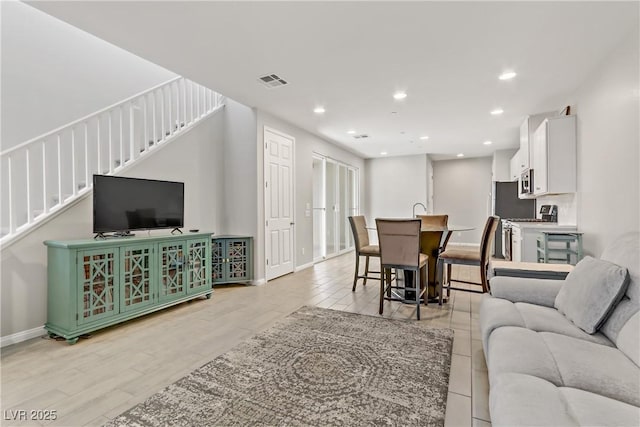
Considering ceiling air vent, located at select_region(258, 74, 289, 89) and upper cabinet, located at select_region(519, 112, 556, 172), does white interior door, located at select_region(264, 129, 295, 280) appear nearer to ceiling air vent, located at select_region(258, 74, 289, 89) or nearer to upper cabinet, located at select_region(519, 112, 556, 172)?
ceiling air vent, located at select_region(258, 74, 289, 89)

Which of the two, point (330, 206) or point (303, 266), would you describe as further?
point (330, 206)

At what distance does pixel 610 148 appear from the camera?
284 cm

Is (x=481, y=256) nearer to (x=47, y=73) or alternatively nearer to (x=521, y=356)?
(x=521, y=356)

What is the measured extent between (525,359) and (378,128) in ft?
15.7

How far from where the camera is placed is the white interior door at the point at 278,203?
475 cm

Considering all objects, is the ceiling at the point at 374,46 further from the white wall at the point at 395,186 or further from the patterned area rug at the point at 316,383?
the white wall at the point at 395,186

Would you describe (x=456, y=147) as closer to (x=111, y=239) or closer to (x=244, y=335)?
(x=244, y=335)

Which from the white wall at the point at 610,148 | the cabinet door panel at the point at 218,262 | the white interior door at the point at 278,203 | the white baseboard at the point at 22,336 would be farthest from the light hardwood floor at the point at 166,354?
the white wall at the point at 610,148

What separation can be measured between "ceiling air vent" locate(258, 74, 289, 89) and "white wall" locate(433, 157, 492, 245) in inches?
283

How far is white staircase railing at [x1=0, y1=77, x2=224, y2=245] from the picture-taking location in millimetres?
2803

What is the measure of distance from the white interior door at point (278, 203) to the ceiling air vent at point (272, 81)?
1.16m

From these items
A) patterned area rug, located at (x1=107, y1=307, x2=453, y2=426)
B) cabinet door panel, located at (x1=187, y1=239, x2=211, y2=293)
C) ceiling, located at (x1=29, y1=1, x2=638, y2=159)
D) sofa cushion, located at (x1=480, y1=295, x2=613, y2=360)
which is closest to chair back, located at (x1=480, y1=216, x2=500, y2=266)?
patterned area rug, located at (x1=107, y1=307, x2=453, y2=426)

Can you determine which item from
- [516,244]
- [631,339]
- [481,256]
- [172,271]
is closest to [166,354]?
[172,271]

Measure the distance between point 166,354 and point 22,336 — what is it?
55.1 inches
